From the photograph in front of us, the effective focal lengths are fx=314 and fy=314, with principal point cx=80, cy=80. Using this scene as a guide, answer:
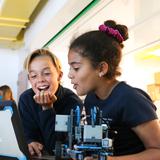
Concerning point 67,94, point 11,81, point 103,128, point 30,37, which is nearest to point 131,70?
point 67,94

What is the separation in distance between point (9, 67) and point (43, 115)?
435 cm

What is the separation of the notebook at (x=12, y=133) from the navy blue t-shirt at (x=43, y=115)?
491 millimetres

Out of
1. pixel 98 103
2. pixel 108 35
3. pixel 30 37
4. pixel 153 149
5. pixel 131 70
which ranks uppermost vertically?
pixel 30 37

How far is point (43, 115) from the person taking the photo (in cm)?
130

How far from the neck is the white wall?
4507 mm

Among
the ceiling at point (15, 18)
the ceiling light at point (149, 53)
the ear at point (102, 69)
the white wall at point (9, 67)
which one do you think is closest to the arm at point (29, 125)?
the ear at point (102, 69)

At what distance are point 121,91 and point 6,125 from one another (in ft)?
1.30

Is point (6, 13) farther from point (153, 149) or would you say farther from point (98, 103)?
point (153, 149)

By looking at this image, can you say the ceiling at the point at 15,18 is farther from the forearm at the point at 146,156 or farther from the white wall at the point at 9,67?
the forearm at the point at 146,156

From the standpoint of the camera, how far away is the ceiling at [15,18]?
139 inches

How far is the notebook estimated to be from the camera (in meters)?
0.74

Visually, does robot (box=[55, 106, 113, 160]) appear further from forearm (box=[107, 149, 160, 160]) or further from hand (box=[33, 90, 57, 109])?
hand (box=[33, 90, 57, 109])

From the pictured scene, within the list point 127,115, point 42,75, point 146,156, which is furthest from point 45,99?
point 146,156

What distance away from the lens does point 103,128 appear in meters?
0.82
